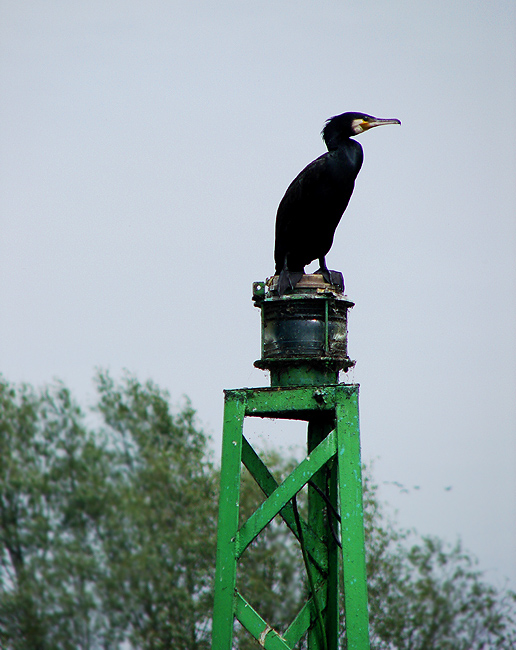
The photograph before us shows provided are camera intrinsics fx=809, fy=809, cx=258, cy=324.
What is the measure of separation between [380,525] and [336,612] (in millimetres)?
9257

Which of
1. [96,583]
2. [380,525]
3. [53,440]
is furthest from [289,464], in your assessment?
[53,440]

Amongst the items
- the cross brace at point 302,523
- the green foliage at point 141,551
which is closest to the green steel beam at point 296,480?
the cross brace at point 302,523

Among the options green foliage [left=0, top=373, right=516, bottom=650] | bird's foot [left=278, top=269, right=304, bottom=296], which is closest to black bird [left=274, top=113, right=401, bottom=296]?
bird's foot [left=278, top=269, right=304, bottom=296]

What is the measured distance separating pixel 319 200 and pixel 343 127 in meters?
0.63

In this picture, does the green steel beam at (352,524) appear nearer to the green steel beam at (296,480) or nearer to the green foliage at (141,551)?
the green steel beam at (296,480)

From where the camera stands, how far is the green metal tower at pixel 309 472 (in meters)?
4.18

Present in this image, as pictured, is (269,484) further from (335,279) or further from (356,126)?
(356,126)

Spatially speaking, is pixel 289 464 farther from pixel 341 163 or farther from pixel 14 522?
pixel 341 163

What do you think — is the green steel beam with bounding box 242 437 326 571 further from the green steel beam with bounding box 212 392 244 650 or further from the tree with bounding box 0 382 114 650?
the tree with bounding box 0 382 114 650

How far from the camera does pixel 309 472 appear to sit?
4.24m

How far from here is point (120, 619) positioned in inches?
602

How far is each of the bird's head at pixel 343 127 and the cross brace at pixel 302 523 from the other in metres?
2.17

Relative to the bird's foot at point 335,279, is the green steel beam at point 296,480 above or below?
below

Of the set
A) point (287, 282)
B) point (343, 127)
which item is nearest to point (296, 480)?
point (287, 282)
